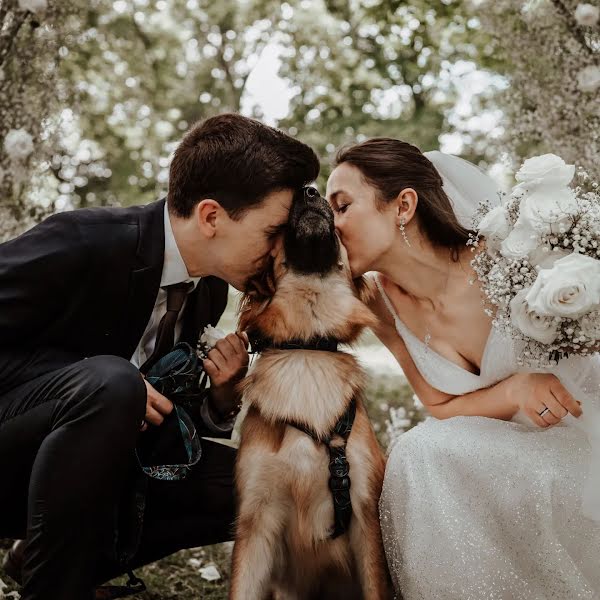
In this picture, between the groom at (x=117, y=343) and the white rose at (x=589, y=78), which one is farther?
the white rose at (x=589, y=78)

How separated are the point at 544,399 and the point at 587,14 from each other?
3381mm

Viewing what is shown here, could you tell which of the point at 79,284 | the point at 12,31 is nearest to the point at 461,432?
the point at 79,284

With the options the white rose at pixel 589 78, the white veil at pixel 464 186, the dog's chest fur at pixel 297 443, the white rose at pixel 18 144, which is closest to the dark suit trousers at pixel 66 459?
the dog's chest fur at pixel 297 443

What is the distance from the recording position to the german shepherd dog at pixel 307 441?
2.38m

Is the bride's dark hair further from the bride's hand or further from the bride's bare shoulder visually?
the bride's hand

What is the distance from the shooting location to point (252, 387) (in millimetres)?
2580

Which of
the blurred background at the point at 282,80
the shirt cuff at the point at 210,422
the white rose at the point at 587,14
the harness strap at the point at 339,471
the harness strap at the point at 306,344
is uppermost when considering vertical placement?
the white rose at the point at 587,14

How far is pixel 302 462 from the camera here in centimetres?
238

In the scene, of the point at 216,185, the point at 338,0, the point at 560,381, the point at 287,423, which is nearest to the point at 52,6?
the point at 216,185

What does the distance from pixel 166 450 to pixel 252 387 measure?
0.41 meters

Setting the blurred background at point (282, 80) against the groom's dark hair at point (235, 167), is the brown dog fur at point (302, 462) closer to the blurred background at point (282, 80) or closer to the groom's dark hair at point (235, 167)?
the groom's dark hair at point (235, 167)

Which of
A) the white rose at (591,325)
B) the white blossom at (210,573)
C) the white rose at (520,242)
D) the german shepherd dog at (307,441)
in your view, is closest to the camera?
the white rose at (591,325)

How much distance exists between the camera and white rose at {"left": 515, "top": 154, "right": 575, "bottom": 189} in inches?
90.1

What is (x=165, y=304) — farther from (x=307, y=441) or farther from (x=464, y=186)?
(x=464, y=186)
